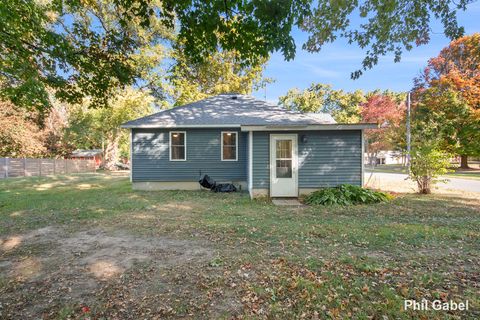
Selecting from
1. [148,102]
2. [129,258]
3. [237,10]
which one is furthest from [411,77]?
[129,258]

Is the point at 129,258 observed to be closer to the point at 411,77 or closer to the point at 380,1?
the point at 380,1

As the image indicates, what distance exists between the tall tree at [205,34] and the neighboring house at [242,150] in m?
4.42

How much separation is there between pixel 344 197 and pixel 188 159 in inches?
259

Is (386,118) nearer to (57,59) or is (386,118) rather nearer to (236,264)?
(236,264)

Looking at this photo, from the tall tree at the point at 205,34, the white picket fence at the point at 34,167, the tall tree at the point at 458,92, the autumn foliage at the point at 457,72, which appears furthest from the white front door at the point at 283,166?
the autumn foliage at the point at 457,72

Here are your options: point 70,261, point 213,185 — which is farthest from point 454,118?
point 70,261

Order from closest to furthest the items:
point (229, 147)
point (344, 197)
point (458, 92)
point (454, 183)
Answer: point (344, 197) < point (229, 147) < point (454, 183) < point (458, 92)

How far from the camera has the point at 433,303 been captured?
2.69 meters

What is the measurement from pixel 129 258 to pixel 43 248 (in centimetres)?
172

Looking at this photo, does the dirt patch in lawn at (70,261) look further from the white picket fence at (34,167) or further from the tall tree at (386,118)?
the tall tree at (386,118)

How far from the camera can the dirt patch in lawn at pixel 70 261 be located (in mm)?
2850

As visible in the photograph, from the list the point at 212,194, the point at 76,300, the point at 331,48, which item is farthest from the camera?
the point at 212,194

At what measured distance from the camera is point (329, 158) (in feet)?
30.5

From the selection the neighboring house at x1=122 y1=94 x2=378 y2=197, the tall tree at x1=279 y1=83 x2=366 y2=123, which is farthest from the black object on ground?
the tall tree at x1=279 y1=83 x2=366 y2=123
